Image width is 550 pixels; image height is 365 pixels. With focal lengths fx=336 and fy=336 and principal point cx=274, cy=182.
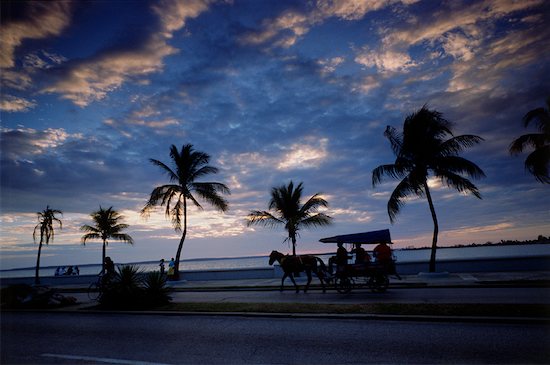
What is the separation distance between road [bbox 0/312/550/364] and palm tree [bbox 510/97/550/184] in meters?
18.4

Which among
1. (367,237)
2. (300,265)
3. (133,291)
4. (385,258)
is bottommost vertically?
(133,291)

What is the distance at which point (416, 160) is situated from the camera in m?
22.3

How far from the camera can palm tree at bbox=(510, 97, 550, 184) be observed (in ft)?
68.3

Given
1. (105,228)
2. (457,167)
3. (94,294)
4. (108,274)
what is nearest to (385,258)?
(457,167)

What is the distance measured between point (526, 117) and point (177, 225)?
27042 mm

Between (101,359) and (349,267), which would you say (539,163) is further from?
(101,359)

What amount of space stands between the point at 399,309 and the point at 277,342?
397cm

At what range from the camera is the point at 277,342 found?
706 cm

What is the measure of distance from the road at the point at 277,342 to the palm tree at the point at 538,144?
60.2ft

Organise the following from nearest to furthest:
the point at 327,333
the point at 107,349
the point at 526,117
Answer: the point at 107,349 → the point at 327,333 → the point at 526,117

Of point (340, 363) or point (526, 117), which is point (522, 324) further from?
point (526, 117)

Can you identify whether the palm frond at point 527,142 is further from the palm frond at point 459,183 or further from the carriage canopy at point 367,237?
the carriage canopy at point 367,237

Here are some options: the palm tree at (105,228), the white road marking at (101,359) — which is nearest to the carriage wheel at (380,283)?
the white road marking at (101,359)

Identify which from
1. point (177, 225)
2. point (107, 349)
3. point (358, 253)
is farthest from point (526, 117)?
point (177, 225)
